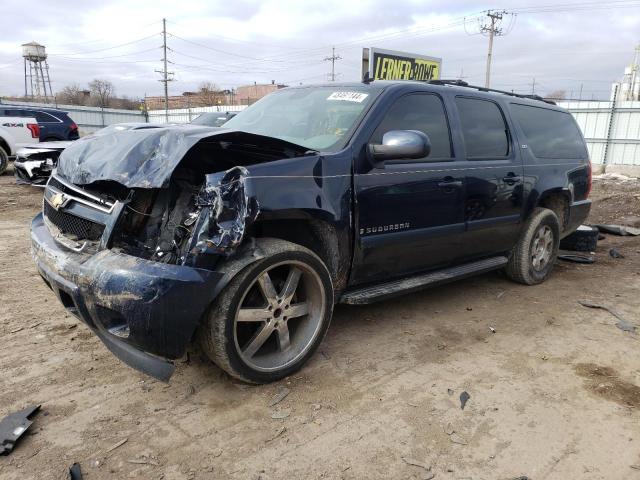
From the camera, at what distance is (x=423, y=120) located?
3.87 metres

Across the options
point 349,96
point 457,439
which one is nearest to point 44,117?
point 349,96

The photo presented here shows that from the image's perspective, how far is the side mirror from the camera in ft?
10.5

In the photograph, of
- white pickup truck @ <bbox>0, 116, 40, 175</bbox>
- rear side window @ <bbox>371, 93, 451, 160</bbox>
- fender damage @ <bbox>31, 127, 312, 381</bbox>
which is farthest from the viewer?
white pickup truck @ <bbox>0, 116, 40, 175</bbox>

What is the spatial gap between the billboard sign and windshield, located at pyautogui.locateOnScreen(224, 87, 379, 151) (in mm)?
8725

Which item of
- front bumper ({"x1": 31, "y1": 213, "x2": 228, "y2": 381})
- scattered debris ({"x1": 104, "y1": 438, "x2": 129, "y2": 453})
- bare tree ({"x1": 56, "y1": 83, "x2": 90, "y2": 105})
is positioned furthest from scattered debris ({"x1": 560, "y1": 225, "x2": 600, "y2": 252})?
bare tree ({"x1": 56, "y1": 83, "x2": 90, "y2": 105})

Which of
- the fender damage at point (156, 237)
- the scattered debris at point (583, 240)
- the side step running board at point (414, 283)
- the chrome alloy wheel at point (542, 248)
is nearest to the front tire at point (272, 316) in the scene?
the fender damage at point (156, 237)

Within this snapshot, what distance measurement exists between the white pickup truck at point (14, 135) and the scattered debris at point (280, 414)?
41.1ft

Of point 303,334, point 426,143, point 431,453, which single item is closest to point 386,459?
point 431,453

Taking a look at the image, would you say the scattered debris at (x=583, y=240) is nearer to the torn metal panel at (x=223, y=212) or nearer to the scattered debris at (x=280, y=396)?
the scattered debris at (x=280, y=396)

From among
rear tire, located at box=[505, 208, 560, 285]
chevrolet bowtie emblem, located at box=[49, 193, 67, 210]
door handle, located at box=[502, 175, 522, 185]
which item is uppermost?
door handle, located at box=[502, 175, 522, 185]

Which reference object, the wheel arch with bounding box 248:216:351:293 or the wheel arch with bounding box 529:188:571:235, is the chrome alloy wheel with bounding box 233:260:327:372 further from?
the wheel arch with bounding box 529:188:571:235

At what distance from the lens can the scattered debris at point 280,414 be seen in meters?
2.73

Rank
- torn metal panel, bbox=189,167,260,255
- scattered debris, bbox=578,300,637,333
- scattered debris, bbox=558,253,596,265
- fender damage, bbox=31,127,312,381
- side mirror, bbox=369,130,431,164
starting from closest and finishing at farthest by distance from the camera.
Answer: fender damage, bbox=31,127,312,381 < torn metal panel, bbox=189,167,260,255 < side mirror, bbox=369,130,431,164 < scattered debris, bbox=578,300,637,333 < scattered debris, bbox=558,253,596,265

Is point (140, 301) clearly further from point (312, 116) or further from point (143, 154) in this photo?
point (312, 116)
